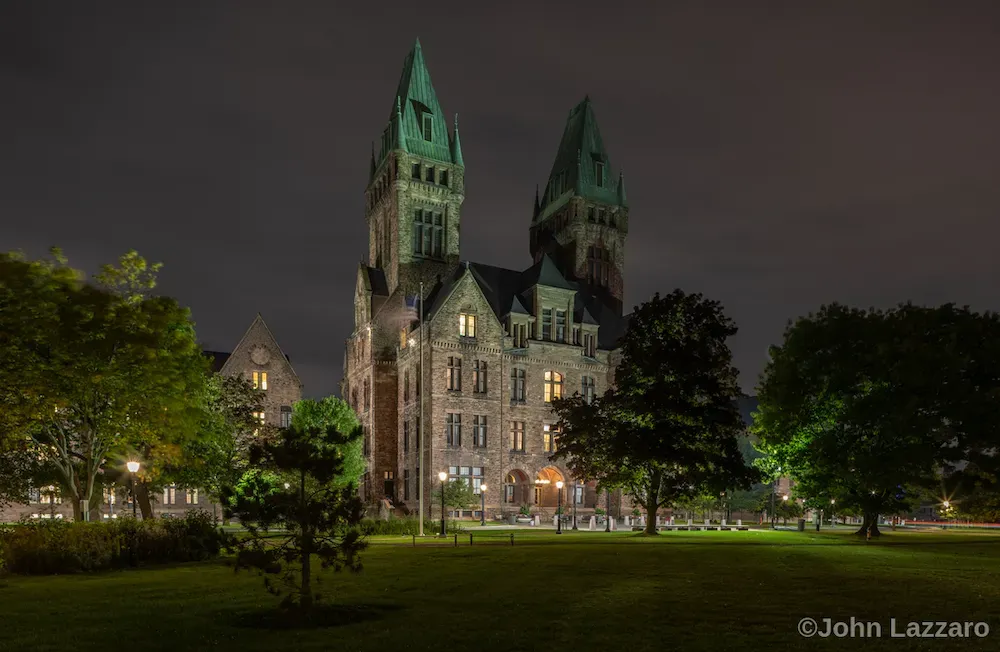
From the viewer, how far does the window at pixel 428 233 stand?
81375 mm

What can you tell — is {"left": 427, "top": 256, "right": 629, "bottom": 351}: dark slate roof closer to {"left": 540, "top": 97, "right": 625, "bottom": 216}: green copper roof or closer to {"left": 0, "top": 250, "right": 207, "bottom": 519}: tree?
{"left": 540, "top": 97, "right": 625, "bottom": 216}: green copper roof

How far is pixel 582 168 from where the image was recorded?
9831 centimetres

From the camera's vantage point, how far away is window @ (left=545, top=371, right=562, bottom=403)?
75.7 m

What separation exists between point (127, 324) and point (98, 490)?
15.3 meters

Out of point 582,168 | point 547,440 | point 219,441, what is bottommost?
point 547,440

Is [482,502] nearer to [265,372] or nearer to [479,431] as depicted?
[479,431]

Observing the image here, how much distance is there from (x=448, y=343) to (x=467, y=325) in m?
2.70

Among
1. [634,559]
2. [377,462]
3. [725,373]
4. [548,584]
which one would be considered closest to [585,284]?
[377,462]

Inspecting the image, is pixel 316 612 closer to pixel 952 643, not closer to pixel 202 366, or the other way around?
pixel 952 643

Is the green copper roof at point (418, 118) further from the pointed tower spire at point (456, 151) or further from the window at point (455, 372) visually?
the window at point (455, 372)

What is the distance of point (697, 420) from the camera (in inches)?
1666

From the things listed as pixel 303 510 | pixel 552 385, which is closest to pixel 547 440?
pixel 552 385

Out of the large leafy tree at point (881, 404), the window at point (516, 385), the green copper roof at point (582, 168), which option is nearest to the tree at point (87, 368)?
the large leafy tree at point (881, 404)

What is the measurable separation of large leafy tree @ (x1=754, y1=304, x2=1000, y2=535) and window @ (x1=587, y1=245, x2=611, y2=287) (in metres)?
47.8
